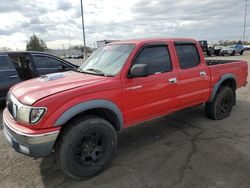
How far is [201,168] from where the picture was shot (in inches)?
134

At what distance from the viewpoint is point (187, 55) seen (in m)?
4.64

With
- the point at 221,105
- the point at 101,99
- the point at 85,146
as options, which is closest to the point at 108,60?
the point at 101,99

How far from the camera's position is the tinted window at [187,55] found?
14.7ft

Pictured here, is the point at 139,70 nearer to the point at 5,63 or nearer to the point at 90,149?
the point at 90,149

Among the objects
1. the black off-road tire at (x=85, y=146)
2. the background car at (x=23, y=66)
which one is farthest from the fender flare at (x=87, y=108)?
the background car at (x=23, y=66)

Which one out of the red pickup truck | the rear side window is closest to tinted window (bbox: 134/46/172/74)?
the red pickup truck

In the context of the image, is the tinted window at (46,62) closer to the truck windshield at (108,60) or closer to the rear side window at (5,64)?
the rear side window at (5,64)

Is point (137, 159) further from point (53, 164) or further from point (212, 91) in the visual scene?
point (212, 91)

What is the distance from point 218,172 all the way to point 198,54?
2.51 m

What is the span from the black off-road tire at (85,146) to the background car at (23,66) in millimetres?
4554

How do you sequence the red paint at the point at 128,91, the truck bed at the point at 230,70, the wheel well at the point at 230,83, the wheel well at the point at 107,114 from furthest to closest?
the wheel well at the point at 230,83
the truck bed at the point at 230,70
the wheel well at the point at 107,114
the red paint at the point at 128,91

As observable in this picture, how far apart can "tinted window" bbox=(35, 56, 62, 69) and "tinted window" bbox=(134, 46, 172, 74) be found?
15.1 feet

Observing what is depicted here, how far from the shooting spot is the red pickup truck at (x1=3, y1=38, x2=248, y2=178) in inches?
114

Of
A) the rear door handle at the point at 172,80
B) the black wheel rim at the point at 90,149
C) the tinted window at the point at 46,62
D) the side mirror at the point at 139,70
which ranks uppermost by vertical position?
the tinted window at the point at 46,62
